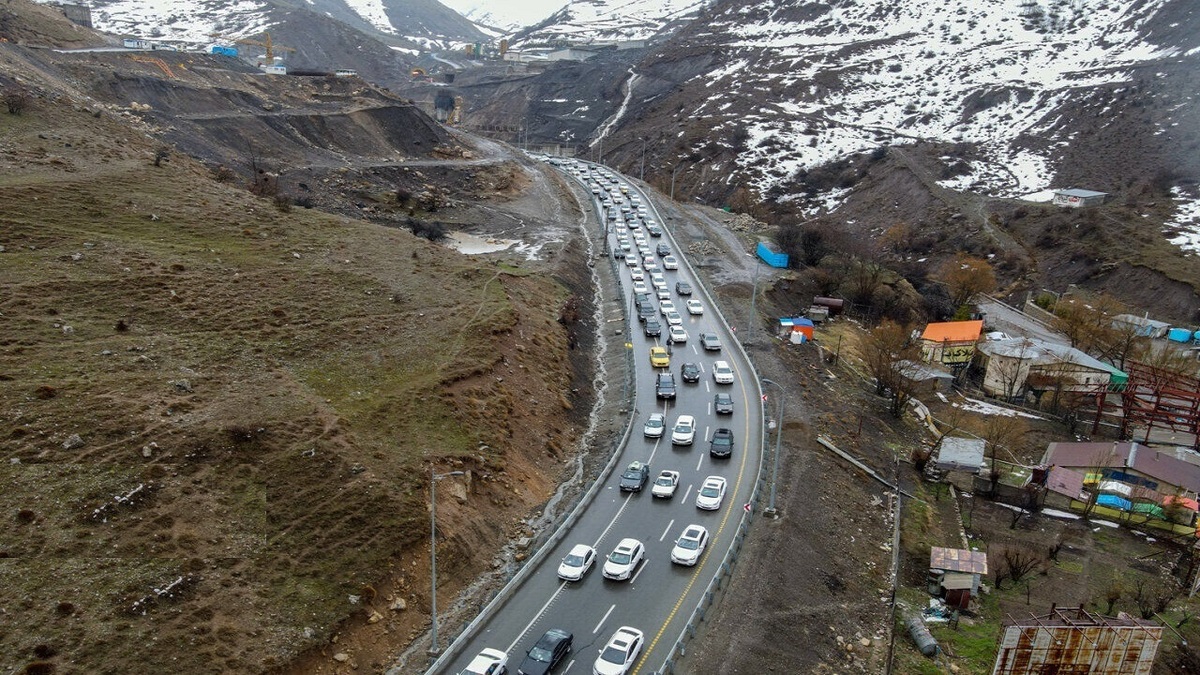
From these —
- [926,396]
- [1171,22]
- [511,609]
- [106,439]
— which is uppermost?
[1171,22]

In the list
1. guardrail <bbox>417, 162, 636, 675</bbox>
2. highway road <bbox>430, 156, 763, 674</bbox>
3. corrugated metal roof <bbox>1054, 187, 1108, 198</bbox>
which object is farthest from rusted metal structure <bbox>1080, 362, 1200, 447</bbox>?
corrugated metal roof <bbox>1054, 187, 1108, 198</bbox>

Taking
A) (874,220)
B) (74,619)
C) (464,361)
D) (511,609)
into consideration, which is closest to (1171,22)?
(874,220)

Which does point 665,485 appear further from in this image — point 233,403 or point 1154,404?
point 1154,404

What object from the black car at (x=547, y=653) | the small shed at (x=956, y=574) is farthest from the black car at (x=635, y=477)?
the small shed at (x=956, y=574)

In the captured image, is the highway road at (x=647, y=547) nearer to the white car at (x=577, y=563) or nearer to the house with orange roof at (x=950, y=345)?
the white car at (x=577, y=563)

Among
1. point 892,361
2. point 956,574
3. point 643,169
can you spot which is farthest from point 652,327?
point 643,169

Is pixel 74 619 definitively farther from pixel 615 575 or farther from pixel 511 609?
pixel 615 575

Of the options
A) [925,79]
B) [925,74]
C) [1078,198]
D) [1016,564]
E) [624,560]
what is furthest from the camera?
[925,74]
